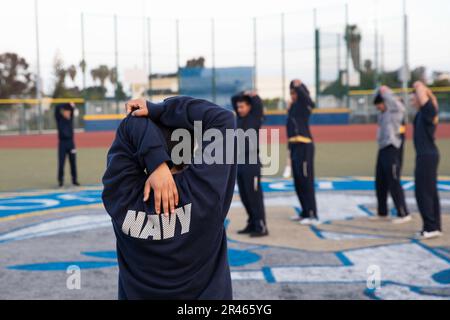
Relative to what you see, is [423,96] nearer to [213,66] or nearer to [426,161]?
[426,161]

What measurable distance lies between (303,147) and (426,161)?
5.87 feet

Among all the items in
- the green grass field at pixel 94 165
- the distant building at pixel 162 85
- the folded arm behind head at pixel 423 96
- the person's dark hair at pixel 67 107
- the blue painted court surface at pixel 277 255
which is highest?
the distant building at pixel 162 85

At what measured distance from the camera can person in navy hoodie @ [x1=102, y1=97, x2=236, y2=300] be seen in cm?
214

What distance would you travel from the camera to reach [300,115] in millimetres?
8203

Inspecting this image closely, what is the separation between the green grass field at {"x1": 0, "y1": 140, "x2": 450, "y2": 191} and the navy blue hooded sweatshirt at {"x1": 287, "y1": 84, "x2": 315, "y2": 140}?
5.92 m

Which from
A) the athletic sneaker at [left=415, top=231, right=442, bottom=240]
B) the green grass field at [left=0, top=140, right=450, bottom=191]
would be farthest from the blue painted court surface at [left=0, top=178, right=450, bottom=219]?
the athletic sneaker at [left=415, top=231, right=442, bottom=240]

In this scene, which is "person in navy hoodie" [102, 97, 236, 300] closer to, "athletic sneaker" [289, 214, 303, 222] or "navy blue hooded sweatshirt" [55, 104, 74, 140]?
"athletic sneaker" [289, 214, 303, 222]

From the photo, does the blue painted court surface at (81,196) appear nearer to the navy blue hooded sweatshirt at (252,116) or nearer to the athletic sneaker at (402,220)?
the athletic sneaker at (402,220)

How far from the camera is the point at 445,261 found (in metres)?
5.95

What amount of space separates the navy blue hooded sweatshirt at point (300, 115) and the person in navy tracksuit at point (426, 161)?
1.61 metres

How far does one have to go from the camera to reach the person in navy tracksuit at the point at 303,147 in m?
8.12

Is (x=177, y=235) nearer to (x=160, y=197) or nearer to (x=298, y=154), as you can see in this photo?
(x=160, y=197)

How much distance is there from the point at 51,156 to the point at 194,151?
19909 millimetres

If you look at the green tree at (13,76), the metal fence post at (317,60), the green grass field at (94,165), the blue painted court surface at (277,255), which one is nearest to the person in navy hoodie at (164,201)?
the blue painted court surface at (277,255)
